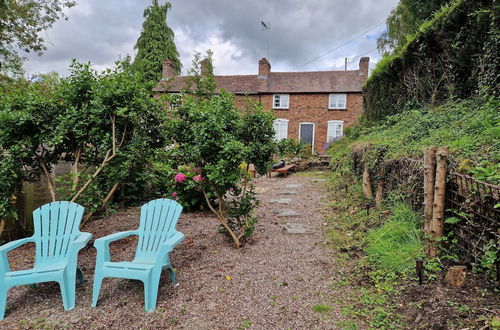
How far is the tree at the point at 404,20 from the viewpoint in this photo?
9172mm

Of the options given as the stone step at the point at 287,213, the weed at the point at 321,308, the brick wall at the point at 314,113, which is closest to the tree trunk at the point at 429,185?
the weed at the point at 321,308

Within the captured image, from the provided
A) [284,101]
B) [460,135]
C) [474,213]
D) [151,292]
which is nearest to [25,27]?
[151,292]

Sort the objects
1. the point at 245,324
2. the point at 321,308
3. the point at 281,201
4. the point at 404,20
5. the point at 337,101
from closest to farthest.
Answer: the point at 245,324, the point at 321,308, the point at 281,201, the point at 404,20, the point at 337,101

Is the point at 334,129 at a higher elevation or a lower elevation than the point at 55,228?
higher

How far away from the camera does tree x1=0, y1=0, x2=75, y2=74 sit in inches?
371

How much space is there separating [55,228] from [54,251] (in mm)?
243

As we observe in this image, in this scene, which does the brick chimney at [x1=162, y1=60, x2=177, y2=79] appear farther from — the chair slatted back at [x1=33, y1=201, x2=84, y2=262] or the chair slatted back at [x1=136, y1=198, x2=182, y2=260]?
the chair slatted back at [x1=136, y1=198, x2=182, y2=260]

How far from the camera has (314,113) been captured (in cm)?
1859

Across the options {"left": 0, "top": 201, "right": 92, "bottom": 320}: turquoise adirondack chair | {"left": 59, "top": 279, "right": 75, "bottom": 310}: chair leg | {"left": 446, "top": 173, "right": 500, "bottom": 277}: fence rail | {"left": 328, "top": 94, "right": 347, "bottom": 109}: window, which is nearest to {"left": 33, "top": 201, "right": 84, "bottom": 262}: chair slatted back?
{"left": 0, "top": 201, "right": 92, "bottom": 320}: turquoise adirondack chair

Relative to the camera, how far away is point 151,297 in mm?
2365

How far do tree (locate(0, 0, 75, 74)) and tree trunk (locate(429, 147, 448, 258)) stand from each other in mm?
12546

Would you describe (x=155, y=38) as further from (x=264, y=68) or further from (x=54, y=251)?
(x=54, y=251)

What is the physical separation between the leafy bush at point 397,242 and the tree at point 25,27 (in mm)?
12429

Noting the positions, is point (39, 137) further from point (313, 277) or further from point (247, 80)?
point (247, 80)
